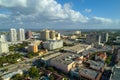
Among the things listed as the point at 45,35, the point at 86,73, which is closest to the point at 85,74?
the point at 86,73

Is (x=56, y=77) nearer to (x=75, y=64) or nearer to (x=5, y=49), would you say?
(x=75, y=64)

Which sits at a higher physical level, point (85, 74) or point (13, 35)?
point (13, 35)

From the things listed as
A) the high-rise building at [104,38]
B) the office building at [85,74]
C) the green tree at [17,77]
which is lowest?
the green tree at [17,77]

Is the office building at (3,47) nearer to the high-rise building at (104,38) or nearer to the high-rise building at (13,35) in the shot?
the high-rise building at (13,35)

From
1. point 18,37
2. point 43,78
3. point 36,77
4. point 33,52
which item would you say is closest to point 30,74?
point 36,77

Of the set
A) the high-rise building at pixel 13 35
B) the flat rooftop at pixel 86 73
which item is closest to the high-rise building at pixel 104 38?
the flat rooftop at pixel 86 73

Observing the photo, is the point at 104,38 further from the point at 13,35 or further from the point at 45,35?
the point at 13,35

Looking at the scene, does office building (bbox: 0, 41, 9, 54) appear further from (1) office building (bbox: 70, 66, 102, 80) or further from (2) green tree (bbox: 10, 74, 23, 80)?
(1) office building (bbox: 70, 66, 102, 80)

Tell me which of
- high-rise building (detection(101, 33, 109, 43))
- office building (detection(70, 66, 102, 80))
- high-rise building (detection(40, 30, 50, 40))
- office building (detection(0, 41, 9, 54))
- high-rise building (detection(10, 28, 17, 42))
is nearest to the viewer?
office building (detection(70, 66, 102, 80))

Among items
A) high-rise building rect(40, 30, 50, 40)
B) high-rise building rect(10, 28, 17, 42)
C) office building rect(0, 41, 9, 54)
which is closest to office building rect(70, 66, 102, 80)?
office building rect(0, 41, 9, 54)

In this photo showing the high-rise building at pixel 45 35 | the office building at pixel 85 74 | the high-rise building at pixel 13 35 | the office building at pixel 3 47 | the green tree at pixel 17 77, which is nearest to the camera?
the office building at pixel 85 74

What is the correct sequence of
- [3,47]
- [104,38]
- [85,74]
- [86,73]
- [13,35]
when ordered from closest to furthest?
[85,74] → [86,73] → [3,47] → [104,38] → [13,35]
